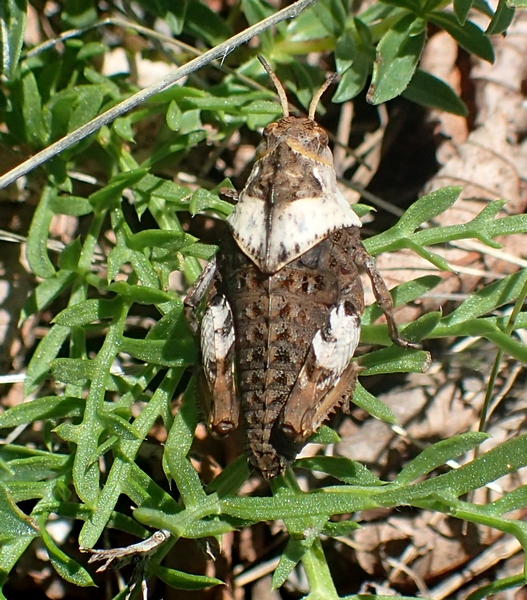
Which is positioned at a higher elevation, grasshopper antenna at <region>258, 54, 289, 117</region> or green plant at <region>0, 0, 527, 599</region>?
grasshopper antenna at <region>258, 54, 289, 117</region>

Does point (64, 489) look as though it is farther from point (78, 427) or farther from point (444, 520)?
point (444, 520)

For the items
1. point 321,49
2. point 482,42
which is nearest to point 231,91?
point 321,49

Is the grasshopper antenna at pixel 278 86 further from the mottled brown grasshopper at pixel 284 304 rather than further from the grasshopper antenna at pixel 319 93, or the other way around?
the mottled brown grasshopper at pixel 284 304

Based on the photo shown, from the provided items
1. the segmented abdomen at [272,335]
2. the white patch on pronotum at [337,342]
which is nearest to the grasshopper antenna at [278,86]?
the segmented abdomen at [272,335]

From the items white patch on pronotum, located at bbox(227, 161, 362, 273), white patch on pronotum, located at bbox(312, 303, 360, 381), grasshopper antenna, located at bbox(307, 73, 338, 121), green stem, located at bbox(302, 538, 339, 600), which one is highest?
grasshopper antenna, located at bbox(307, 73, 338, 121)

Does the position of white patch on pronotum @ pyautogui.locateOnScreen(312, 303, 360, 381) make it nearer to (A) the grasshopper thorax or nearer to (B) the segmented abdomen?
(B) the segmented abdomen

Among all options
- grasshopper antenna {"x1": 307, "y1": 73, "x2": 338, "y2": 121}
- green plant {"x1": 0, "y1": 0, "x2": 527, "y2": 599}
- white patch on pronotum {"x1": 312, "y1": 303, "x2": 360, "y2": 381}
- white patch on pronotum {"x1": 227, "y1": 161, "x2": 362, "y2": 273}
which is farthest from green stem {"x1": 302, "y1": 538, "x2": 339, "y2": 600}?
grasshopper antenna {"x1": 307, "y1": 73, "x2": 338, "y2": 121}


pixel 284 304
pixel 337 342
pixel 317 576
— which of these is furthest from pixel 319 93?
pixel 317 576
